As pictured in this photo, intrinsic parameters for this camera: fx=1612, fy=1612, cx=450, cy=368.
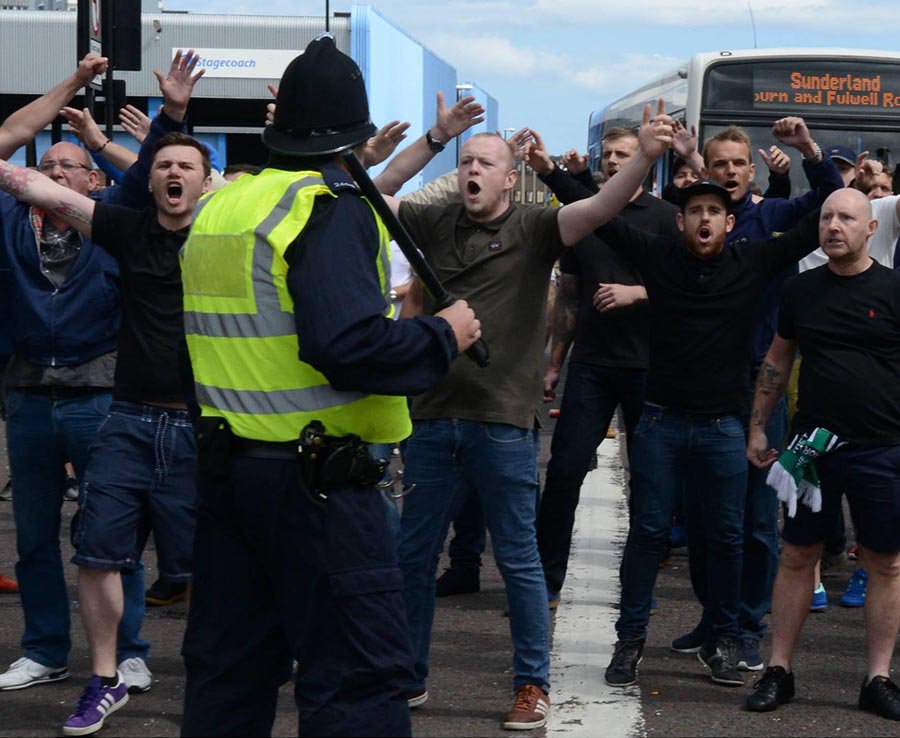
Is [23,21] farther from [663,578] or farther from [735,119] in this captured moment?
[663,578]

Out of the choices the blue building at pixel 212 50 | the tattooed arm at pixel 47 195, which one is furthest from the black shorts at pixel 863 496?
the blue building at pixel 212 50

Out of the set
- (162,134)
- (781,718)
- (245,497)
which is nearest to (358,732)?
(245,497)

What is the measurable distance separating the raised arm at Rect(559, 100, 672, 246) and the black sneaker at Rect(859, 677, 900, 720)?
6.47ft

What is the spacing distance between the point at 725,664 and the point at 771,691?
0.38 meters

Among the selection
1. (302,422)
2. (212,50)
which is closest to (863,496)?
(302,422)

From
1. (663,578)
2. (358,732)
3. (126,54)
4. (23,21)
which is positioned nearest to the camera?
(358,732)

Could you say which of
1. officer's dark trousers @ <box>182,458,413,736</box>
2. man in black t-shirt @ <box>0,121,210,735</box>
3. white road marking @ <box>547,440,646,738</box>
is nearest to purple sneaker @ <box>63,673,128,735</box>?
man in black t-shirt @ <box>0,121,210,735</box>

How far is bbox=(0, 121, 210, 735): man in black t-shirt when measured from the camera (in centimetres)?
568

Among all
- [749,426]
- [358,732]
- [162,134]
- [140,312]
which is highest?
[162,134]

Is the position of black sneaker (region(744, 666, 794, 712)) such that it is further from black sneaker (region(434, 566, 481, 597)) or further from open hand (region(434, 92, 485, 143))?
open hand (region(434, 92, 485, 143))

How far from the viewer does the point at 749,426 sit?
638 cm

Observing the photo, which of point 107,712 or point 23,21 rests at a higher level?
point 23,21

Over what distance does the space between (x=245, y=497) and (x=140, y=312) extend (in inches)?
84.2

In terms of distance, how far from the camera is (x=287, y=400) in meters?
3.86
